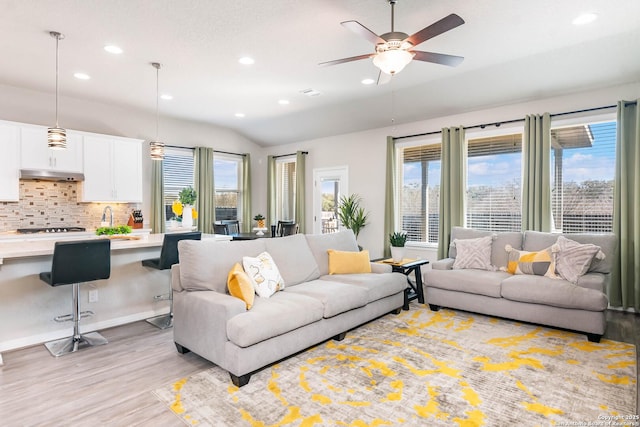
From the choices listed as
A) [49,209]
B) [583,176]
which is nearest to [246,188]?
[49,209]

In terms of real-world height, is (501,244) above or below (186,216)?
below

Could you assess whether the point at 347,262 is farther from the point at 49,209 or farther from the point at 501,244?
the point at 49,209

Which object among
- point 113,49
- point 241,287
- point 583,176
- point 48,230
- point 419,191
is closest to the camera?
point 241,287

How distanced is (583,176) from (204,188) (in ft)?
20.6

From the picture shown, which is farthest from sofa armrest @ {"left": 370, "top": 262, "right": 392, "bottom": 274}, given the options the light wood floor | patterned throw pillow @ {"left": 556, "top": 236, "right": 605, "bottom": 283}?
the light wood floor

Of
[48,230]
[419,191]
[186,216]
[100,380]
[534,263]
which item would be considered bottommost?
[100,380]

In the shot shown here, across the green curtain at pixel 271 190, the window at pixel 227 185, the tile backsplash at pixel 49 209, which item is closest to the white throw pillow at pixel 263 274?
the tile backsplash at pixel 49 209

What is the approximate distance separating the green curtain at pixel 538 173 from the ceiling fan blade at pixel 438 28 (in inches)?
121

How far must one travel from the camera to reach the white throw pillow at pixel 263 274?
3.23 meters

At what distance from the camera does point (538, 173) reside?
15.8ft

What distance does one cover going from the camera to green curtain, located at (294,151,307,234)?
25.5 ft

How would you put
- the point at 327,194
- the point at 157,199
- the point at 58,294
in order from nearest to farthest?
the point at 58,294, the point at 157,199, the point at 327,194

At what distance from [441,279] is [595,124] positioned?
9.29 feet

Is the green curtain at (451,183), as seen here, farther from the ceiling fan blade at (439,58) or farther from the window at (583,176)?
the ceiling fan blade at (439,58)
